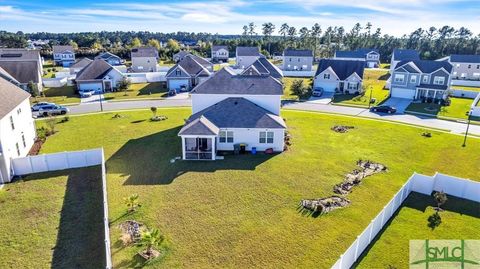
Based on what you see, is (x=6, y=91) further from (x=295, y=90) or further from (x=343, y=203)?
(x=295, y=90)

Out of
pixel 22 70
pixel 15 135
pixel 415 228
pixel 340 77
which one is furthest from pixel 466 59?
pixel 22 70

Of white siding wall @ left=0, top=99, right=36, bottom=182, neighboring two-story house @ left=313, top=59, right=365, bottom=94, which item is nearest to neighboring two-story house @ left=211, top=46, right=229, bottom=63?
neighboring two-story house @ left=313, top=59, right=365, bottom=94

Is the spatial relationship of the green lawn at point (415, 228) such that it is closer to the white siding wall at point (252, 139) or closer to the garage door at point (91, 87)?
the white siding wall at point (252, 139)

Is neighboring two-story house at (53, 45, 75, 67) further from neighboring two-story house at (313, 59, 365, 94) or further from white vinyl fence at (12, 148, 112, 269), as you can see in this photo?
white vinyl fence at (12, 148, 112, 269)

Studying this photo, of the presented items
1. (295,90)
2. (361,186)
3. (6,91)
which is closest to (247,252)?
(361,186)

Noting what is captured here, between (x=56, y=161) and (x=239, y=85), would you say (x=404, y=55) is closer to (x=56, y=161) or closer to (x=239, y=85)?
(x=239, y=85)
